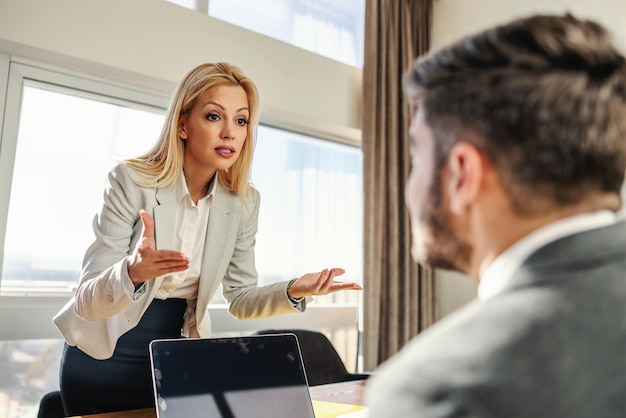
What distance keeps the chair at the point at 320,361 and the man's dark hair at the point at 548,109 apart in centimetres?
174

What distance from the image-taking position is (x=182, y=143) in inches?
62.7

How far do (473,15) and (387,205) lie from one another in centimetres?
132

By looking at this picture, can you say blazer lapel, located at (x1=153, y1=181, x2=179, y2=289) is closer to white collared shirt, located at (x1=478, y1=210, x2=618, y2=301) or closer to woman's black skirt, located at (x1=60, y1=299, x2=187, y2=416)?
woman's black skirt, located at (x1=60, y1=299, x2=187, y2=416)

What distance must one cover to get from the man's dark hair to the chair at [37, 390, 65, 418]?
4.43 ft

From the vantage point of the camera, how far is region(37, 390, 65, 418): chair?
4.78 ft

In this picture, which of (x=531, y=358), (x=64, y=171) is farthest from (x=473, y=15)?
(x=531, y=358)

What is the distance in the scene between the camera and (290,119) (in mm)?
3088

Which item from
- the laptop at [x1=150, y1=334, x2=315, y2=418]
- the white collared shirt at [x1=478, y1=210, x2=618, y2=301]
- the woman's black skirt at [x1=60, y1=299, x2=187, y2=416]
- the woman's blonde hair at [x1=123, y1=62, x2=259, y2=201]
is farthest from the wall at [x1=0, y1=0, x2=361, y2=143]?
the white collared shirt at [x1=478, y1=210, x2=618, y2=301]

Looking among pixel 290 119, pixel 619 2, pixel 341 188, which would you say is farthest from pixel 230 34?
pixel 619 2

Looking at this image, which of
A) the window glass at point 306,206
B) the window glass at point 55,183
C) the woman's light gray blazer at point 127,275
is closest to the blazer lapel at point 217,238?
the woman's light gray blazer at point 127,275

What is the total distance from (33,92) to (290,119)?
4.06 feet

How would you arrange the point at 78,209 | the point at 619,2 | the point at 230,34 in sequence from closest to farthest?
the point at 78,209 → the point at 230,34 → the point at 619,2

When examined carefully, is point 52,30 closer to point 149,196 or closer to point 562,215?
point 149,196

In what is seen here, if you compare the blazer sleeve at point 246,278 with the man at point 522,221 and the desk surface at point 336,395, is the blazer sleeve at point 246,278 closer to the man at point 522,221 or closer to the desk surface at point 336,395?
the desk surface at point 336,395
